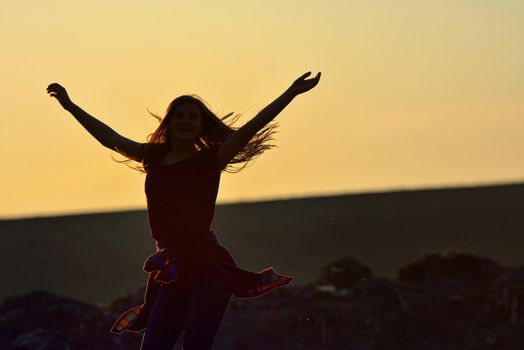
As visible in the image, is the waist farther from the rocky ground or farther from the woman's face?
the rocky ground

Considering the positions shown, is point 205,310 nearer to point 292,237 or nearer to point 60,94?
point 60,94

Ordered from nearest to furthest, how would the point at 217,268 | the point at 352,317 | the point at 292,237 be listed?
the point at 217,268, the point at 352,317, the point at 292,237

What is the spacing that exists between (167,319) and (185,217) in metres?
0.64

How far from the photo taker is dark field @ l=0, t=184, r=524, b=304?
122ft

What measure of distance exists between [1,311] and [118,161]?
22.5 ft

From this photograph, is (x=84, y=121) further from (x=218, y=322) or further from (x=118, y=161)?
(x=218, y=322)

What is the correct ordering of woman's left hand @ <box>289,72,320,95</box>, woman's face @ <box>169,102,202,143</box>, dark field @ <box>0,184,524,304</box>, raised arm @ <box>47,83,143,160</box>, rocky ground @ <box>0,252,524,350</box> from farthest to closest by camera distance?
1. dark field @ <box>0,184,524,304</box>
2. rocky ground @ <box>0,252,524,350</box>
3. raised arm @ <box>47,83,143,160</box>
4. woman's face @ <box>169,102,202,143</box>
5. woman's left hand @ <box>289,72,320,95</box>

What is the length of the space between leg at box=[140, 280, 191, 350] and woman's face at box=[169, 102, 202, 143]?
915 mm

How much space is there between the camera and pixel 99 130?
12.6 meters

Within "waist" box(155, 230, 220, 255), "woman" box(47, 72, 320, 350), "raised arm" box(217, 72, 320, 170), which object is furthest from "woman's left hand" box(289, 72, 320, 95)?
"waist" box(155, 230, 220, 255)

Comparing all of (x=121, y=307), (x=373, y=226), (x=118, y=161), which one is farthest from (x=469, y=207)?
(x=118, y=161)

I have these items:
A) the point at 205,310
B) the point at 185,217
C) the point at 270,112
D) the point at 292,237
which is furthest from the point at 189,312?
the point at 292,237

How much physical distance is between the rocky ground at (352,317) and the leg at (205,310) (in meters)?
5.94

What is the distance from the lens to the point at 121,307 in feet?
66.1
